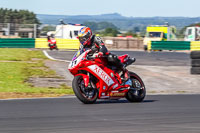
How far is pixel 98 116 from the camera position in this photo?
22.4 feet

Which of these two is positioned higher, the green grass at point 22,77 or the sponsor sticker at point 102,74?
the sponsor sticker at point 102,74

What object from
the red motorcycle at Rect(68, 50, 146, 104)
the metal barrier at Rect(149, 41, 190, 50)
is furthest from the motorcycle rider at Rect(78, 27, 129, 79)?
the metal barrier at Rect(149, 41, 190, 50)

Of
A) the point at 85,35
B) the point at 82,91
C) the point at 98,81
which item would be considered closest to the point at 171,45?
the point at 98,81

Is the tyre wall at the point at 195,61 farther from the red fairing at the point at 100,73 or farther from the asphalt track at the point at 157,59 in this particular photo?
the red fairing at the point at 100,73

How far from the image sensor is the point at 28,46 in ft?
105

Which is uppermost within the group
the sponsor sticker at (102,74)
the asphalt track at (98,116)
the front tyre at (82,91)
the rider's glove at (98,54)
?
the rider's glove at (98,54)

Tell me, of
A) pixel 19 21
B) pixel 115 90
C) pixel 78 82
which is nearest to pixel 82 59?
pixel 78 82

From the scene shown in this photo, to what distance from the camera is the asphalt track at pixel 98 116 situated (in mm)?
5758

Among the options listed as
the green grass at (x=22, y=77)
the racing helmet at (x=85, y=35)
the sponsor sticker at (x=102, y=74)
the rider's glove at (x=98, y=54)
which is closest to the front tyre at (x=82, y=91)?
the sponsor sticker at (x=102, y=74)

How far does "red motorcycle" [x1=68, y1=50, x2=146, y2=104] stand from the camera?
809cm

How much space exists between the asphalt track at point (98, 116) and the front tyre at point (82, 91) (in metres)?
0.15

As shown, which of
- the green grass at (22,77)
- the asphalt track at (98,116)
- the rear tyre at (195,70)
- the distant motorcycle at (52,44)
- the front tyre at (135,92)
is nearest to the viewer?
the asphalt track at (98,116)

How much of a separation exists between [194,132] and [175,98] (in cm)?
419

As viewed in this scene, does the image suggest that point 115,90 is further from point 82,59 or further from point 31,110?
point 31,110
